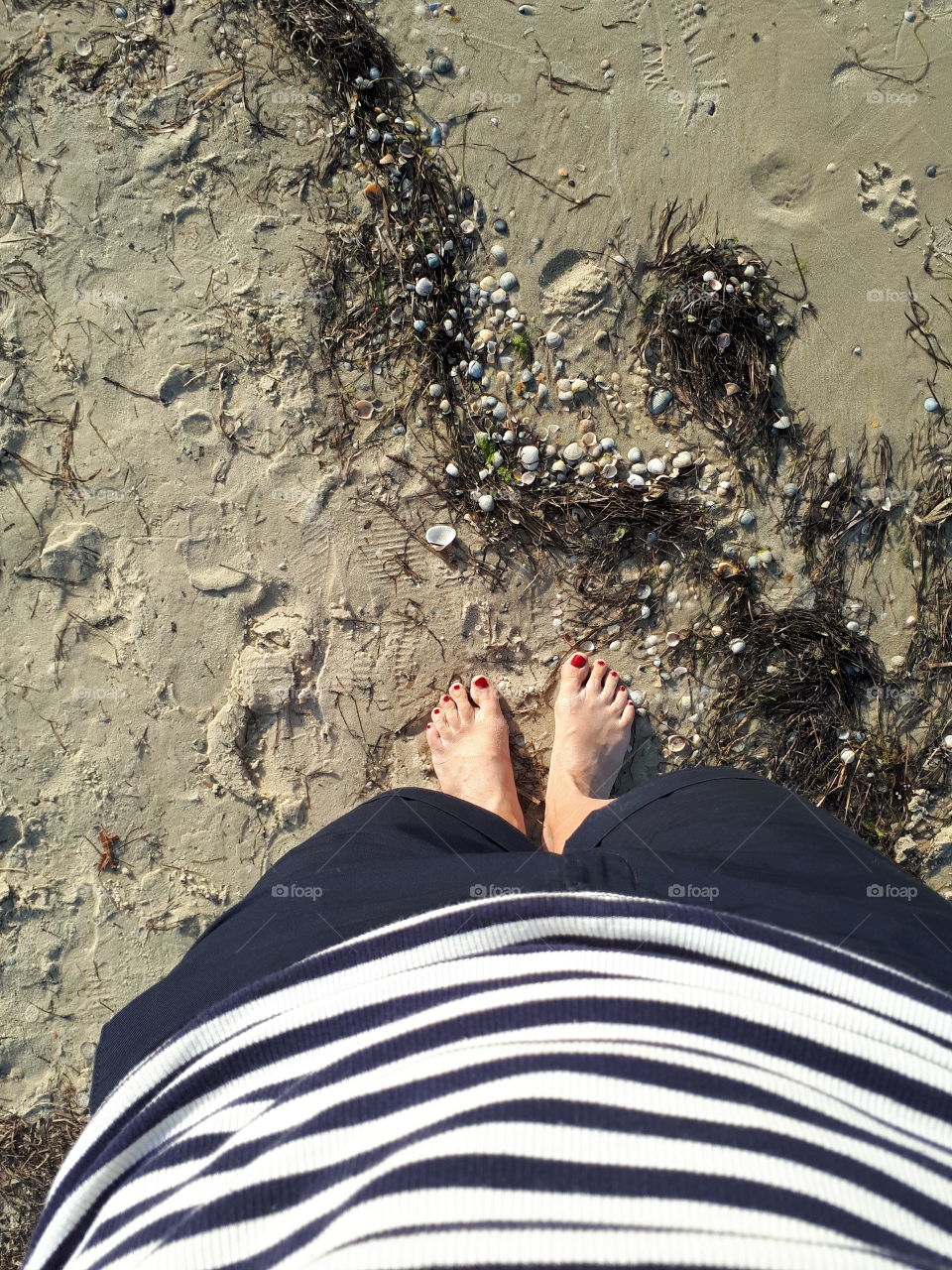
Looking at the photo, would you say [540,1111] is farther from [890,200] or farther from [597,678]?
[890,200]

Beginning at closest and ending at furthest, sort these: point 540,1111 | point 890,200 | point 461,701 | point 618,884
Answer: point 540,1111
point 618,884
point 890,200
point 461,701

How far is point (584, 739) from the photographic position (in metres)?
2.58

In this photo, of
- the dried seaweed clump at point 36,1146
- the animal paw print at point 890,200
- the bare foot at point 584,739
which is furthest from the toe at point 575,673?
the dried seaweed clump at point 36,1146

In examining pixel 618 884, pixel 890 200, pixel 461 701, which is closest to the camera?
pixel 618 884

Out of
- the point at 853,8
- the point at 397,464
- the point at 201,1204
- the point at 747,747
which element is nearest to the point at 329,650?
the point at 397,464

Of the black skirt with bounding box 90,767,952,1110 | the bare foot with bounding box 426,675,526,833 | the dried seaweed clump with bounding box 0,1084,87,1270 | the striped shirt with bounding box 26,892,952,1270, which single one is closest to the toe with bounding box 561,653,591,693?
the bare foot with bounding box 426,675,526,833

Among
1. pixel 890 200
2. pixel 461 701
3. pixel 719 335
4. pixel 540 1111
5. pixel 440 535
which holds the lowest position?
pixel 540 1111

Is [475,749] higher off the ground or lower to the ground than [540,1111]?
higher

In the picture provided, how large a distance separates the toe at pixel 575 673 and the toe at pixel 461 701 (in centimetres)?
34

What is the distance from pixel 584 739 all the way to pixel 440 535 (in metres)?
0.83

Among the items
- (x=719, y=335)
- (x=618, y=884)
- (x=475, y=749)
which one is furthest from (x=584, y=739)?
(x=719, y=335)

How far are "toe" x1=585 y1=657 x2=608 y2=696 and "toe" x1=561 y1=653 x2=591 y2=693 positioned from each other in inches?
1.0

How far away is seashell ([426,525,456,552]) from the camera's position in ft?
8.49

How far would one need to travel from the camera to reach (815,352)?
2555 mm
